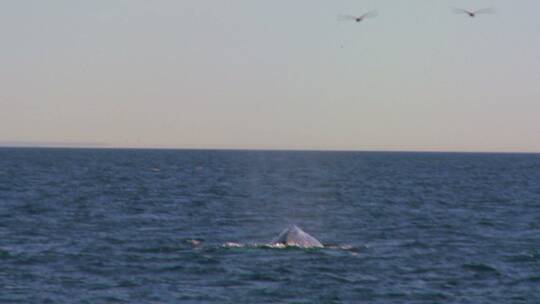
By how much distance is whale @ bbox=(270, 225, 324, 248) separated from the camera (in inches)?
2307

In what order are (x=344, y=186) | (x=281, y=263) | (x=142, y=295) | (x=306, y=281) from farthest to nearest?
(x=344, y=186) → (x=281, y=263) → (x=306, y=281) → (x=142, y=295)

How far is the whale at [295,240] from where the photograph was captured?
58594 mm

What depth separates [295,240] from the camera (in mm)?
58938

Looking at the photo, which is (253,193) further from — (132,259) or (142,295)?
(142,295)

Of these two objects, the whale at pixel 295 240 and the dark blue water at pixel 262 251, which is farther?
the whale at pixel 295 240

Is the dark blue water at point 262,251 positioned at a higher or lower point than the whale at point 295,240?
lower

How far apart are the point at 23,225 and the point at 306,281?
31505mm

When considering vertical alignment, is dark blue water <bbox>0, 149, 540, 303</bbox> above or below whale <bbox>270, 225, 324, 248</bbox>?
below

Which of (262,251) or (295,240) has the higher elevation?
(295,240)

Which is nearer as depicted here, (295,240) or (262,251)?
(262,251)

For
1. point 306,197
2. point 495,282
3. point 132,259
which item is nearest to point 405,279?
point 495,282

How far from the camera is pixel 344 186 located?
138875 millimetres

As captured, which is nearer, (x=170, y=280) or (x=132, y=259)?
(x=170, y=280)

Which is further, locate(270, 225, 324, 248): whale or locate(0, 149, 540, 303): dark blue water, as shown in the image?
locate(270, 225, 324, 248): whale
